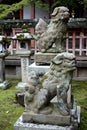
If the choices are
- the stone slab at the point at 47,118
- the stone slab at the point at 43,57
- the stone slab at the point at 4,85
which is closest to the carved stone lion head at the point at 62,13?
the stone slab at the point at 43,57

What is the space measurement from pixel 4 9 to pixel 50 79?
641cm

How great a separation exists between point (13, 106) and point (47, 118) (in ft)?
7.63

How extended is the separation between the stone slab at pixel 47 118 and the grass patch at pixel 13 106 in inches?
37.0

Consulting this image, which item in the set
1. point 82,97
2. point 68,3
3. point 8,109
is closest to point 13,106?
point 8,109

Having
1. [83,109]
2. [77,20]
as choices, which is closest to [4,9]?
[77,20]

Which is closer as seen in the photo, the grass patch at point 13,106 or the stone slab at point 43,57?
the grass patch at point 13,106

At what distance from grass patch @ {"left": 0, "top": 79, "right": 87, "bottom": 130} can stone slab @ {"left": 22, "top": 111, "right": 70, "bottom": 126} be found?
3.09 ft

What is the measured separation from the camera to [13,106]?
6879mm

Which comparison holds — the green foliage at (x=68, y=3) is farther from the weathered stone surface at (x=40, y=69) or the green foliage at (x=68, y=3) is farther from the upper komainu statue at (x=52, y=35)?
the weathered stone surface at (x=40, y=69)

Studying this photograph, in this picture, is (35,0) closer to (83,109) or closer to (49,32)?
(49,32)

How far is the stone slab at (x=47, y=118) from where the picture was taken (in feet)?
15.2

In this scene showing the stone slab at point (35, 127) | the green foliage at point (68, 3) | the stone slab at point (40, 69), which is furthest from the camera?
the green foliage at point (68, 3)

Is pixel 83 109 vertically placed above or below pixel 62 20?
below

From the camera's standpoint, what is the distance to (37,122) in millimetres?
4742
